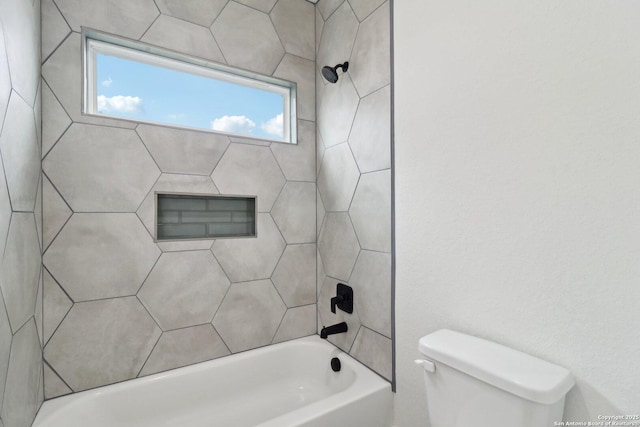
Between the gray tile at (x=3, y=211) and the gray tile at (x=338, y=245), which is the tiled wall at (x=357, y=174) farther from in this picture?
the gray tile at (x=3, y=211)

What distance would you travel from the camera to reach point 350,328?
159 cm

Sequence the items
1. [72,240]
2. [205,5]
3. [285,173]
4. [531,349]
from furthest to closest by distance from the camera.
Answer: [285,173]
[205,5]
[72,240]
[531,349]

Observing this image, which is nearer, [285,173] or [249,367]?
[249,367]

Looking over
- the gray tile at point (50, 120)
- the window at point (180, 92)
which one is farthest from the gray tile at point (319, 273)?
the gray tile at point (50, 120)

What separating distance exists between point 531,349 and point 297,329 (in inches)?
A: 51.2

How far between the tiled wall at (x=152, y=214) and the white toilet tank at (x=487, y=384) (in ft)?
3.48

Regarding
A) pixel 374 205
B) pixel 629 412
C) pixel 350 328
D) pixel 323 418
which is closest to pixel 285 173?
pixel 374 205

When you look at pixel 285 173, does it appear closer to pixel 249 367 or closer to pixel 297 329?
pixel 297 329

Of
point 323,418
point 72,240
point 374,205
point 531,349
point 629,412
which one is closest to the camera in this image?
point 629,412

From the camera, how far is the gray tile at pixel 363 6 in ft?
4.63

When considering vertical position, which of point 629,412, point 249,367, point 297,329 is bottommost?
point 249,367

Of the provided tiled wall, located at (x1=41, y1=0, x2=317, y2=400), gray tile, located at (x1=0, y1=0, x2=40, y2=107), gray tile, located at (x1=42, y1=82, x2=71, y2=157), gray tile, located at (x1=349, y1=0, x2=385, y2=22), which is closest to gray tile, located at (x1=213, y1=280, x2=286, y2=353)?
tiled wall, located at (x1=41, y1=0, x2=317, y2=400)

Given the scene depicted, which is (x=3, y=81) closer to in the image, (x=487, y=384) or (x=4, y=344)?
(x=4, y=344)

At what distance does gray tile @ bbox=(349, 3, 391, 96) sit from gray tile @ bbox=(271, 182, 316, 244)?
2.24 feet
